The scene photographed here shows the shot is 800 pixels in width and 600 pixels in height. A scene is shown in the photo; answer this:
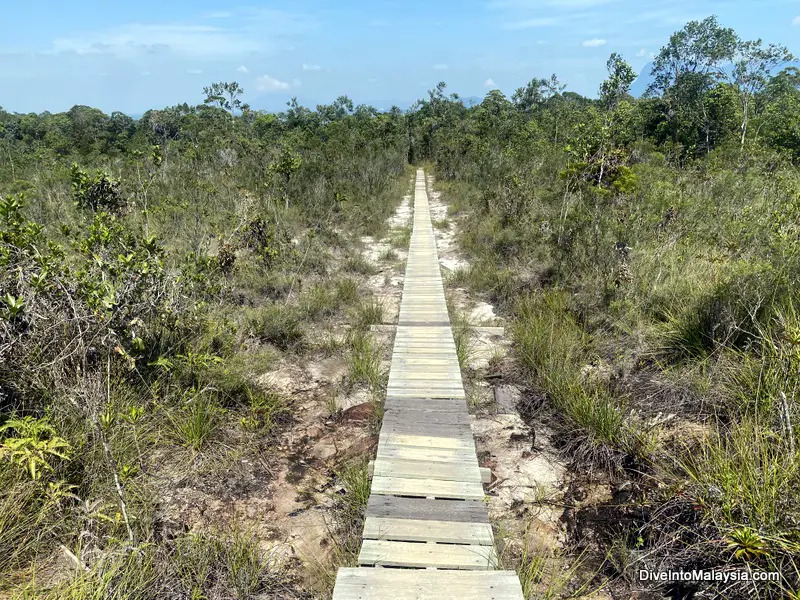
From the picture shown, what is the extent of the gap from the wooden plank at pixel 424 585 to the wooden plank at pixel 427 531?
0.26m

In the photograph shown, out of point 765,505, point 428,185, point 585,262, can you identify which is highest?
point 428,185

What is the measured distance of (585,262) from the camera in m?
6.57

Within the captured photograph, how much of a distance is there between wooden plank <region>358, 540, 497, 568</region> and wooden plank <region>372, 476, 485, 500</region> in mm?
425

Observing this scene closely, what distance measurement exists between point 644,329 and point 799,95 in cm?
4041

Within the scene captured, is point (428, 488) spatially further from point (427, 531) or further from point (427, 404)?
point (427, 404)

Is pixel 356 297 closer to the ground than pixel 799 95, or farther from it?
A: closer to the ground

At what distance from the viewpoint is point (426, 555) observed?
9.11ft

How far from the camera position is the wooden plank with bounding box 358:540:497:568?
2.71 m

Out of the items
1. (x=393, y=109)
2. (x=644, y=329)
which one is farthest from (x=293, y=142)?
(x=393, y=109)

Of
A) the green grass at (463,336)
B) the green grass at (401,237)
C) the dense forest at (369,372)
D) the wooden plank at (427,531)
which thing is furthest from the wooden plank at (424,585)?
the green grass at (401,237)

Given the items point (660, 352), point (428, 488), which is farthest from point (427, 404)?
point (660, 352)

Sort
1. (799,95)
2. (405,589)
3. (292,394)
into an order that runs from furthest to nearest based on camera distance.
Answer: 1. (799,95)
2. (292,394)
3. (405,589)

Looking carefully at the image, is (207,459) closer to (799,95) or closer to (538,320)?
(538,320)

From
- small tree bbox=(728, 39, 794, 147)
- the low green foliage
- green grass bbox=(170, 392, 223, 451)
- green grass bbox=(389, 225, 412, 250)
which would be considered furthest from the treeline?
small tree bbox=(728, 39, 794, 147)
